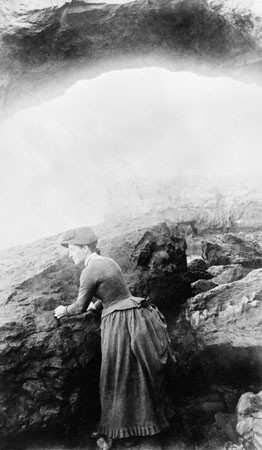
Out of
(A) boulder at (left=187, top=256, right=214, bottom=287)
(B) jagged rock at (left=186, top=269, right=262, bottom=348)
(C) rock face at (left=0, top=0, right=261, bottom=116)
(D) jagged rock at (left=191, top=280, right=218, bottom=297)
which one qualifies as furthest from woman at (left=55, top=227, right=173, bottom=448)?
(C) rock face at (left=0, top=0, right=261, bottom=116)

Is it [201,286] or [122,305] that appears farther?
[201,286]

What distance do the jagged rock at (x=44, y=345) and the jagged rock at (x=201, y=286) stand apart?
92cm

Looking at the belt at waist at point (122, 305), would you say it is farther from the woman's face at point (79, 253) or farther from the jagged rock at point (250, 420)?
the jagged rock at point (250, 420)

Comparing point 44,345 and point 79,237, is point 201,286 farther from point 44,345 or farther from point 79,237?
point 44,345

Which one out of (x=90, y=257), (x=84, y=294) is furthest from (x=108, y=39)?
(x=84, y=294)

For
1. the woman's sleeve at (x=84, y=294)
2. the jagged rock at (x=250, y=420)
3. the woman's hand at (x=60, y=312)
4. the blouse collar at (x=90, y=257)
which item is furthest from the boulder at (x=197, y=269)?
the woman's hand at (x=60, y=312)

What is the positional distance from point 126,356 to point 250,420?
1.36m

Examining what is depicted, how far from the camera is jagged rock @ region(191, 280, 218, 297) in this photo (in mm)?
4574

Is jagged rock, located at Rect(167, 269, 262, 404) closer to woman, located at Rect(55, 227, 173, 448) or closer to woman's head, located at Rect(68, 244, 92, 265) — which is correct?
woman, located at Rect(55, 227, 173, 448)

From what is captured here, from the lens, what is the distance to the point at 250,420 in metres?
3.11

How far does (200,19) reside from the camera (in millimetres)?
4230

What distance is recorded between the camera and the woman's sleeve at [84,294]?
9.88ft

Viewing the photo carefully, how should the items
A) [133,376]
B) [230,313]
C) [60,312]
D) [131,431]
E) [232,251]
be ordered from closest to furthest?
[131,431], [133,376], [60,312], [230,313], [232,251]

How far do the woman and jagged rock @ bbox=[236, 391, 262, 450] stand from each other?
736 mm
